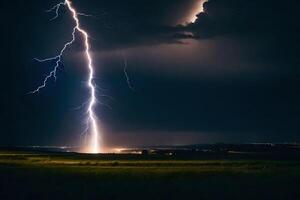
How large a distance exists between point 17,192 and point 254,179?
13.3m

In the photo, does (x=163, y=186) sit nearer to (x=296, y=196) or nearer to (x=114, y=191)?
(x=114, y=191)

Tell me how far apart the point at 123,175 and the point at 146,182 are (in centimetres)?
509

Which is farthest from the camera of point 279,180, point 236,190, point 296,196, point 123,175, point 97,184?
point 123,175

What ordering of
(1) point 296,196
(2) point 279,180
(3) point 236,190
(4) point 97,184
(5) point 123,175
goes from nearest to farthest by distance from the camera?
(1) point 296,196 → (3) point 236,190 → (4) point 97,184 → (2) point 279,180 → (5) point 123,175

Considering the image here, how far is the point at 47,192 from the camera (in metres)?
27.7

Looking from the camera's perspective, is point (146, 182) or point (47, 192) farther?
point (146, 182)

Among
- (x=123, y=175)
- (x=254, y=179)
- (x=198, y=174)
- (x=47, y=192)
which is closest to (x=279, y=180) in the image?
(x=254, y=179)

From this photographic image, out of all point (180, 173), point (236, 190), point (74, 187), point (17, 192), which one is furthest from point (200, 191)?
point (180, 173)

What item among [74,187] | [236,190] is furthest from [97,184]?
[236,190]

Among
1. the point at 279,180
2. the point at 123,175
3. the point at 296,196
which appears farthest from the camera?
the point at 123,175

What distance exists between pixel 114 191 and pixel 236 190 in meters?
5.51

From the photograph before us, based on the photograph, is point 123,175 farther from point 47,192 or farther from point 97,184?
point 47,192

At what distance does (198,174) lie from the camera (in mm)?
38125

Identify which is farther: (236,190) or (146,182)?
(146,182)
